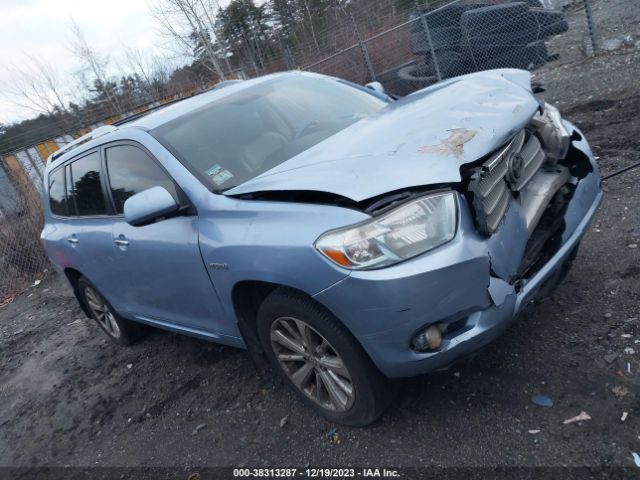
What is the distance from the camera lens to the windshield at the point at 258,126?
10.1ft

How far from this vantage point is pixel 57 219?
462 centimetres

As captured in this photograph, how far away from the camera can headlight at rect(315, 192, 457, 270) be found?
2150 mm

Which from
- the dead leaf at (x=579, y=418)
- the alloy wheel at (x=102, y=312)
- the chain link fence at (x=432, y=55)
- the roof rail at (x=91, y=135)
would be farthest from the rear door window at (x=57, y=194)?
the chain link fence at (x=432, y=55)

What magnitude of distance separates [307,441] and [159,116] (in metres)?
2.33

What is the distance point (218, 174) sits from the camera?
2998mm

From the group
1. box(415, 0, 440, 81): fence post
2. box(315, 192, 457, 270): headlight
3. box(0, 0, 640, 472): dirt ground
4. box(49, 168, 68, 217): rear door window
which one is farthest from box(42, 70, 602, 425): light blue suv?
box(415, 0, 440, 81): fence post

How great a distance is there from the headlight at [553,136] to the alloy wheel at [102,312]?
12.2 ft

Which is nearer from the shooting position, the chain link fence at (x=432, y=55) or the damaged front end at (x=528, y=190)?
the damaged front end at (x=528, y=190)

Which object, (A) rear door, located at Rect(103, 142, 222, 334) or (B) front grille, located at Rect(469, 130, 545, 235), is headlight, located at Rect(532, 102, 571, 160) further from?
(A) rear door, located at Rect(103, 142, 222, 334)

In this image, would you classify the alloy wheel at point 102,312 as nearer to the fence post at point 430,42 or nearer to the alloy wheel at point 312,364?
the alloy wheel at point 312,364

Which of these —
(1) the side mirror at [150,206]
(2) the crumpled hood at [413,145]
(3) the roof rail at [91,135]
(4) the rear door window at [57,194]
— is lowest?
(2) the crumpled hood at [413,145]

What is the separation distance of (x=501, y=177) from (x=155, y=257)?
2.09 m

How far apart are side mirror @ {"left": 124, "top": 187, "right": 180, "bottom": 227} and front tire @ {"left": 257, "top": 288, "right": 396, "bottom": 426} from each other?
2.48 ft

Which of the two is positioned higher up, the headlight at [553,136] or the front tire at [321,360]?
the headlight at [553,136]
